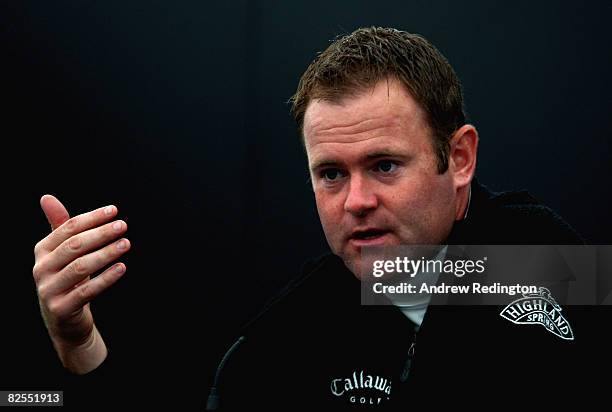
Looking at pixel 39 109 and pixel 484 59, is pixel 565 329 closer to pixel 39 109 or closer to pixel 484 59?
pixel 484 59

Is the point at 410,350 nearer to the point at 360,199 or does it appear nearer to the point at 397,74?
the point at 360,199

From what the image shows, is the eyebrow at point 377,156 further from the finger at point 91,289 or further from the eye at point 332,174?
the finger at point 91,289

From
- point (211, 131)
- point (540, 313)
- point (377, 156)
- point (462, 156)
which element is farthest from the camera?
point (211, 131)

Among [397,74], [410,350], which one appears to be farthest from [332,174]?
[410,350]

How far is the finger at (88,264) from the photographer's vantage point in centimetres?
125

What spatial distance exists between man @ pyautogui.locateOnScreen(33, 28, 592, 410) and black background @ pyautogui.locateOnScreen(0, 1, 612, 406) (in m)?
0.69

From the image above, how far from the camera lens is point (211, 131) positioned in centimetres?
226

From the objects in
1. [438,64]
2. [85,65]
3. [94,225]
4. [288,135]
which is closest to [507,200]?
[438,64]

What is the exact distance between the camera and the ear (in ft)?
4.79

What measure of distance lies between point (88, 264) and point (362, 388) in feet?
2.08

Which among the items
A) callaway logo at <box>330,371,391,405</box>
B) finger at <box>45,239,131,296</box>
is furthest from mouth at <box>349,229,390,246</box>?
finger at <box>45,239,131,296</box>

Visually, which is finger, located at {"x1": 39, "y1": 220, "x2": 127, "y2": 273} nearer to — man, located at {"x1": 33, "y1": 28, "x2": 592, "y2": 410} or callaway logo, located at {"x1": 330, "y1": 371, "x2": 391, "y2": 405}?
man, located at {"x1": 33, "y1": 28, "x2": 592, "y2": 410}

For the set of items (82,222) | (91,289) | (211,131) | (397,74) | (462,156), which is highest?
(211,131)

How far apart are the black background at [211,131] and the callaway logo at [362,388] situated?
852mm
